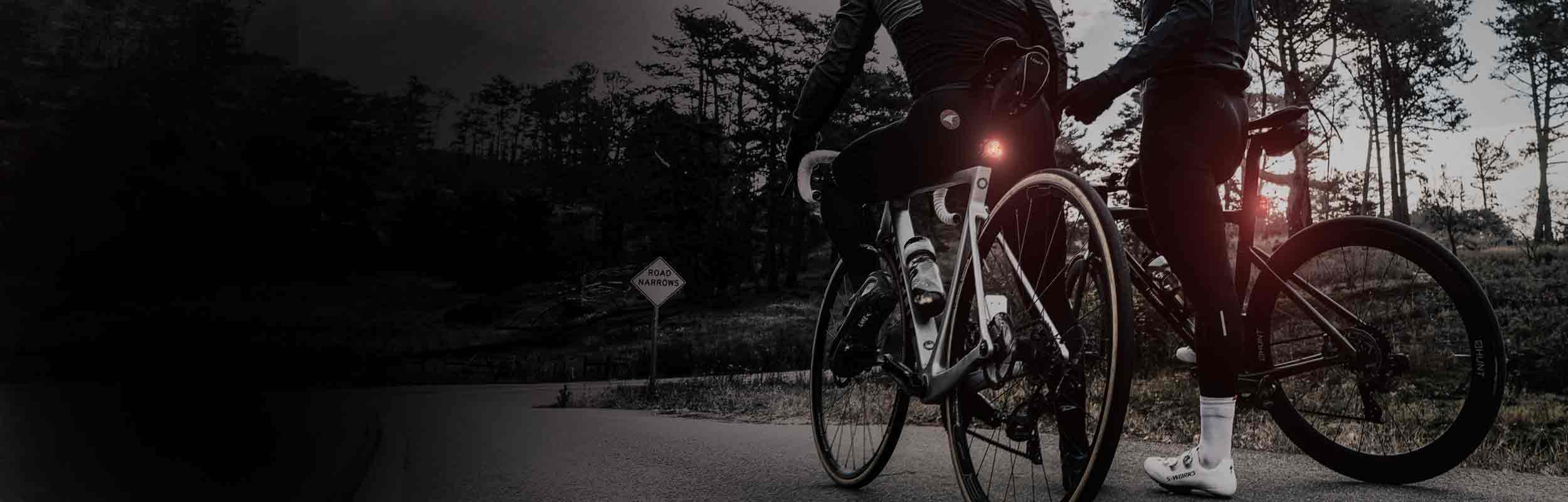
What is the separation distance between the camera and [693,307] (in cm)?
3031

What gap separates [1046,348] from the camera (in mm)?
1575

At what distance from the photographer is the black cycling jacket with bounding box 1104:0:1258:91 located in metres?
1.84

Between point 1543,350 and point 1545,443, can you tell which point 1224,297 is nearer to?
point 1545,443

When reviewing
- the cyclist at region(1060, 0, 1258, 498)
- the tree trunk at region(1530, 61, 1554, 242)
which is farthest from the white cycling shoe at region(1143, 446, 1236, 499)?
the tree trunk at region(1530, 61, 1554, 242)

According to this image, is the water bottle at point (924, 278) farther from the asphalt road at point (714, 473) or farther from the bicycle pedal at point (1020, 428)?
the asphalt road at point (714, 473)

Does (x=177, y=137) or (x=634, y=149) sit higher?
(x=634, y=149)

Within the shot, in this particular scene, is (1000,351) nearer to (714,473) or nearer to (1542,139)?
(714,473)

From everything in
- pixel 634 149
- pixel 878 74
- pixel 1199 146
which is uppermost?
pixel 878 74

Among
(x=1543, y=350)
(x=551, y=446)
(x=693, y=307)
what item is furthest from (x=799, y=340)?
(x=551, y=446)

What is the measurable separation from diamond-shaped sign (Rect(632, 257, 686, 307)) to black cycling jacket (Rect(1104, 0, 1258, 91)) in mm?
13354

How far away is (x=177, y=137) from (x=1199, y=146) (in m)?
2.63

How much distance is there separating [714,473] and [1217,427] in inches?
56.3

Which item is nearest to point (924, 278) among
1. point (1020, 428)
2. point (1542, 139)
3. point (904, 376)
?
point (904, 376)

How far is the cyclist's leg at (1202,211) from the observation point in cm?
183
